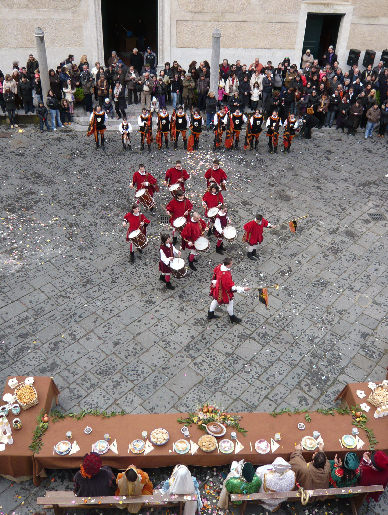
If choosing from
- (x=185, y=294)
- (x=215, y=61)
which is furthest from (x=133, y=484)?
(x=215, y=61)

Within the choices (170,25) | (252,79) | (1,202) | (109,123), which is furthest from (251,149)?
(1,202)

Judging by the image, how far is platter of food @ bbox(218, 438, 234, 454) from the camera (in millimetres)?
6791

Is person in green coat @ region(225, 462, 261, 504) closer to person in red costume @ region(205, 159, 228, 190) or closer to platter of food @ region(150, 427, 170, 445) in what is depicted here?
→ platter of food @ region(150, 427, 170, 445)

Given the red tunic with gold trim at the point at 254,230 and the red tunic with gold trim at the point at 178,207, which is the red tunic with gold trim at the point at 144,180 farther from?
the red tunic with gold trim at the point at 254,230

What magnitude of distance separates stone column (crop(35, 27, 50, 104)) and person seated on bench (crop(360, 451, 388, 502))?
15659 mm

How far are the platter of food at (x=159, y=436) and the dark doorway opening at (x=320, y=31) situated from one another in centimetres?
1888

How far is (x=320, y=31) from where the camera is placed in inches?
813

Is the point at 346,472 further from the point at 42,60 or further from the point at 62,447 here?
the point at 42,60

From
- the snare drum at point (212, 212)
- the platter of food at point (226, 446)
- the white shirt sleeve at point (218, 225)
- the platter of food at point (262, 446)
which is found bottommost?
the platter of food at point (226, 446)

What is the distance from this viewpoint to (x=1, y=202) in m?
13.1

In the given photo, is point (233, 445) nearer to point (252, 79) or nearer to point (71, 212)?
point (71, 212)

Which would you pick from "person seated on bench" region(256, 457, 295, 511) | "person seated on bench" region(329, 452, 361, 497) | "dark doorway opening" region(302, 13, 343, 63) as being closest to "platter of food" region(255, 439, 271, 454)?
"person seated on bench" region(256, 457, 295, 511)

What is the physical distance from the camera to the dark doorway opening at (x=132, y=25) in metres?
24.5

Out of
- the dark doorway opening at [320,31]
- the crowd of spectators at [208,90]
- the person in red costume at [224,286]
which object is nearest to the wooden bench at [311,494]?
the person in red costume at [224,286]
